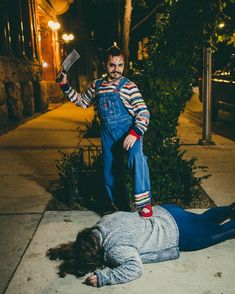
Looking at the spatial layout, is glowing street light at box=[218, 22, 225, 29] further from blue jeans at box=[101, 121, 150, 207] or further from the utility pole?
blue jeans at box=[101, 121, 150, 207]

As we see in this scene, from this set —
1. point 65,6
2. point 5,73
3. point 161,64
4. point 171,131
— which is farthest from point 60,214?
point 65,6

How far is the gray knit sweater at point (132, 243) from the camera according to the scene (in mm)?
2777

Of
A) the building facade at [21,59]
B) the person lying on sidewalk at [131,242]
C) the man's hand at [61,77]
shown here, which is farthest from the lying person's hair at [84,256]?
the building facade at [21,59]

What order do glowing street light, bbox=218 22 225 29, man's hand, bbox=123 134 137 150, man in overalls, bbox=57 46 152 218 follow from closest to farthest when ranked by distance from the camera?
man's hand, bbox=123 134 137 150 → man in overalls, bbox=57 46 152 218 → glowing street light, bbox=218 22 225 29

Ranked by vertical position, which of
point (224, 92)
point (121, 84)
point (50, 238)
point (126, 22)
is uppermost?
point (126, 22)

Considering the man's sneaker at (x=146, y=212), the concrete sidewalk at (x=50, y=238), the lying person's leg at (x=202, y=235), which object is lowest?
the concrete sidewalk at (x=50, y=238)

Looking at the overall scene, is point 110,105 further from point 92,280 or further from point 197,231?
point 92,280

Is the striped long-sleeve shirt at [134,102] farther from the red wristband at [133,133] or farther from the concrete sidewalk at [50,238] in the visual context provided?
the concrete sidewalk at [50,238]

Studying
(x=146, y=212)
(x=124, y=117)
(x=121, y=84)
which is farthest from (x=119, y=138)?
(x=146, y=212)

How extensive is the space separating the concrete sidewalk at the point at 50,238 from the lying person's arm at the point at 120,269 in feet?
0.31

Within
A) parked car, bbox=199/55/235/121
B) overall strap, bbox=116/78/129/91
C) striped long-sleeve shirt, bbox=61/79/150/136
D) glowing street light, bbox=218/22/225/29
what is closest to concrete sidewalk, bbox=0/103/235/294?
striped long-sleeve shirt, bbox=61/79/150/136

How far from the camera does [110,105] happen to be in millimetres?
3578

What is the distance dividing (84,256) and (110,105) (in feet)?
4.81

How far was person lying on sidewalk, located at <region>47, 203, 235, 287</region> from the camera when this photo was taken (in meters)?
2.80
